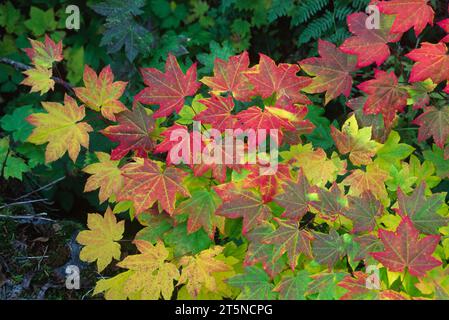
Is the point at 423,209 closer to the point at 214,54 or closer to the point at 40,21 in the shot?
the point at 214,54

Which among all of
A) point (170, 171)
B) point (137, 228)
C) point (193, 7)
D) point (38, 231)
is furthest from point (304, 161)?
point (193, 7)

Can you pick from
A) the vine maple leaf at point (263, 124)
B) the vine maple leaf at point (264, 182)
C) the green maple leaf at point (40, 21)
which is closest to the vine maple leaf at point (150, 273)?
the vine maple leaf at point (264, 182)

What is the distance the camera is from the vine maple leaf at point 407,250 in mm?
1501

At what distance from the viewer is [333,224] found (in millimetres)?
1771

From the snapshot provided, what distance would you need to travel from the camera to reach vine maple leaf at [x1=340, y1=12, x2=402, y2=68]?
185cm

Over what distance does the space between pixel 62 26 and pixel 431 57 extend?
2.15 metres

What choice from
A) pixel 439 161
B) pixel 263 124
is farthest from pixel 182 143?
pixel 439 161

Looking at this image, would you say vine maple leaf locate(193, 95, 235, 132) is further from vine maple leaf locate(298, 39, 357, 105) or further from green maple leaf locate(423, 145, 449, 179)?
green maple leaf locate(423, 145, 449, 179)

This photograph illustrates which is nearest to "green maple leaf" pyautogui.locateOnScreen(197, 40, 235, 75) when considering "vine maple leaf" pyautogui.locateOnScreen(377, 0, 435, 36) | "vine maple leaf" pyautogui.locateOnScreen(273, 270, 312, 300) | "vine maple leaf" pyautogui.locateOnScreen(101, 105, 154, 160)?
"vine maple leaf" pyautogui.locateOnScreen(101, 105, 154, 160)

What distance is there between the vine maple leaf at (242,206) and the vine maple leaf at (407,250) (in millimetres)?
363

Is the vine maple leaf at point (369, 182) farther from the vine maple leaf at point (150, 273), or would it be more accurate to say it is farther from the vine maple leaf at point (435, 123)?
the vine maple leaf at point (150, 273)

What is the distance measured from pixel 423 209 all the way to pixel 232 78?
0.75m

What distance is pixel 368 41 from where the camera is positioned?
1.87 metres
